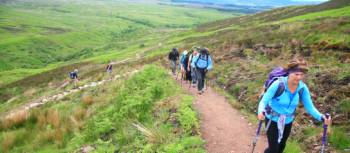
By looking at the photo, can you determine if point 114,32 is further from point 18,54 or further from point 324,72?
point 324,72

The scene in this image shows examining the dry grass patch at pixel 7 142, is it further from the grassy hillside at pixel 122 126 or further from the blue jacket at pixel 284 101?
the blue jacket at pixel 284 101

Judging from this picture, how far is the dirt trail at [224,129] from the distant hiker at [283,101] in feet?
8.34

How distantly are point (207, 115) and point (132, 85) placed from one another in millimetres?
5090

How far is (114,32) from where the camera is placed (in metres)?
160

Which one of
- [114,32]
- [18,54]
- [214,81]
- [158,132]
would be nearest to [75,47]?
[18,54]

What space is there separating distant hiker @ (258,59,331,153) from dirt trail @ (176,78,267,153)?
8.34 feet

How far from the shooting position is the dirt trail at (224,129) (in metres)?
8.70

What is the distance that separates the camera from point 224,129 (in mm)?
9977

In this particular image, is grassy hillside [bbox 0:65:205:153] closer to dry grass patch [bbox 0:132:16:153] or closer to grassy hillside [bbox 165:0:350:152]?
dry grass patch [bbox 0:132:16:153]

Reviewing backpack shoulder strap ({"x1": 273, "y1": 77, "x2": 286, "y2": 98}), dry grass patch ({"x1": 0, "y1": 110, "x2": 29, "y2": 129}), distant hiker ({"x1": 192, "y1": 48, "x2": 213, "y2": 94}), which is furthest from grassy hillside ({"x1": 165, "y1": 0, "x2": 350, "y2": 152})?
dry grass patch ({"x1": 0, "y1": 110, "x2": 29, "y2": 129})

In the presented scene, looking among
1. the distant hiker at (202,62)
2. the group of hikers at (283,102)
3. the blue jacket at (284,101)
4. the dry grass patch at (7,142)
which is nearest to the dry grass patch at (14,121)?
the dry grass patch at (7,142)

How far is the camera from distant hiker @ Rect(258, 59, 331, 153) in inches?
227

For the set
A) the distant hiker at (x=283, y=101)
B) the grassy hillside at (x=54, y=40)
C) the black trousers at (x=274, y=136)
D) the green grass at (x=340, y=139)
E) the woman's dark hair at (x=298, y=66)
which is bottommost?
the grassy hillside at (x=54, y=40)

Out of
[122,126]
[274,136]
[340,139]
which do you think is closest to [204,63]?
[122,126]
